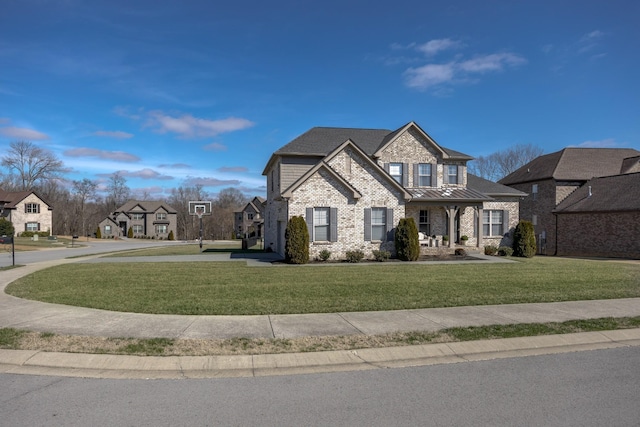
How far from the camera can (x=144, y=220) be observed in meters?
82.8

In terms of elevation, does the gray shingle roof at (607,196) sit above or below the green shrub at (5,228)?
above

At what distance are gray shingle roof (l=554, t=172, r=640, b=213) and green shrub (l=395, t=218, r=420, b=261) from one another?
52.3 ft

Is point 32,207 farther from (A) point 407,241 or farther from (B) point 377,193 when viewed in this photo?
(A) point 407,241

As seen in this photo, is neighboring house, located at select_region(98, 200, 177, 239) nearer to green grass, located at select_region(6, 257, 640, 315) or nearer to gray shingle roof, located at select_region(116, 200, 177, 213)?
gray shingle roof, located at select_region(116, 200, 177, 213)

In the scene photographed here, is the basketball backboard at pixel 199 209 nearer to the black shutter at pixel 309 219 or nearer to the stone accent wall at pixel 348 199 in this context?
the black shutter at pixel 309 219

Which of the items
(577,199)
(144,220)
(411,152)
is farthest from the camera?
(144,220)

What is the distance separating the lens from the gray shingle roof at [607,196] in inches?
1125

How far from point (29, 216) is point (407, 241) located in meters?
63.9

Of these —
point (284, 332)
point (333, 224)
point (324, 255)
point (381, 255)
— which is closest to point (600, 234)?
point (381, 255)

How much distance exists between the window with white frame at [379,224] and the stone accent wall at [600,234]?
1722 cm

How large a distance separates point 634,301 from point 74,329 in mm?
12027

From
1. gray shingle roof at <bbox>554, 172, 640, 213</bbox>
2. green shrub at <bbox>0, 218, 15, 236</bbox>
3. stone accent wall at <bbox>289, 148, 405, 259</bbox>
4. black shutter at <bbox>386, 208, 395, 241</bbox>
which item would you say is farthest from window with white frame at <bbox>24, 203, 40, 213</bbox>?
gray shingle roof at <bbox>554, 172, 640, 213</bbox>

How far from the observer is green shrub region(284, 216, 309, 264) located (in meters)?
20.0

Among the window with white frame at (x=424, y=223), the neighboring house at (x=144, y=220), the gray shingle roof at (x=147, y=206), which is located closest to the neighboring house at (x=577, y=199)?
the window with white frame at (x=424, y=223)
